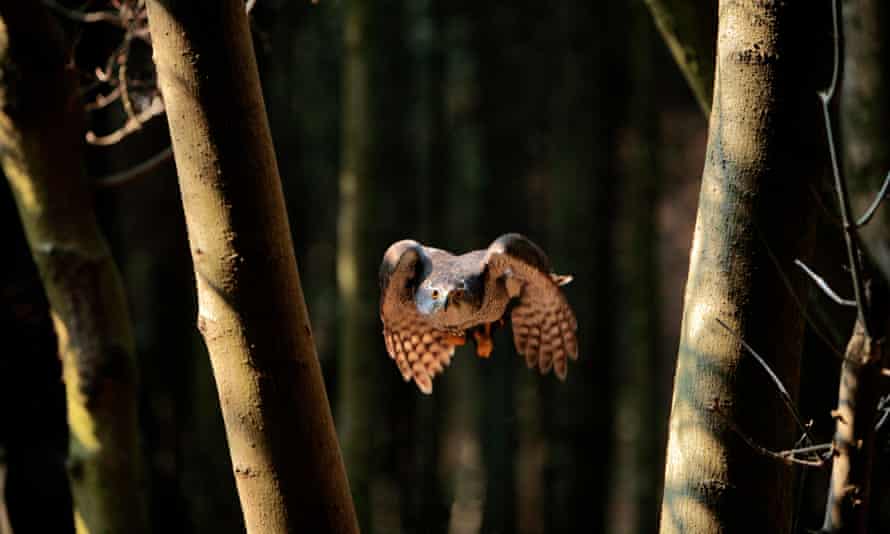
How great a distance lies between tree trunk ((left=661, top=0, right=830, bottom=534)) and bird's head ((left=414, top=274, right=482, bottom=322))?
0.48 meters

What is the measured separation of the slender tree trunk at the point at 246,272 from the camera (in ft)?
4.90

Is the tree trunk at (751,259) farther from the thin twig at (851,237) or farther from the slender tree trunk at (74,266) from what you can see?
the slender tree trunk at (74,266)

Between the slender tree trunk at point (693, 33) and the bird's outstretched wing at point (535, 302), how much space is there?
0.60 meters

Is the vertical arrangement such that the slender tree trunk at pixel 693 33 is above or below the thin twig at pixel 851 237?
above

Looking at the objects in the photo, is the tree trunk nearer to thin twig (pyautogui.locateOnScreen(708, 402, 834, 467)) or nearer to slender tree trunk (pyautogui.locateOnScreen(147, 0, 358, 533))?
thin twig (pyautogui.locateOnScreen(708, 402, 834, 467))

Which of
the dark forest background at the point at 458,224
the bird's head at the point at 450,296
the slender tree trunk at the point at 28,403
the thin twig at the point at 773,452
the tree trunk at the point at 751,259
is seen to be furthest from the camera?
the dark forest background at the point at 458,224

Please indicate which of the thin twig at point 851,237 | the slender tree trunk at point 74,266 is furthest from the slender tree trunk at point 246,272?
the slender tree trunk at point 74,266

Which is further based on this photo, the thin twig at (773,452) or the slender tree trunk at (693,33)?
the slender tree trunk at (693,33)

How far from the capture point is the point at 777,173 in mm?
1439

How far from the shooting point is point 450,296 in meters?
1.84

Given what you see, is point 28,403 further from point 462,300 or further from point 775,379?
point 775,379

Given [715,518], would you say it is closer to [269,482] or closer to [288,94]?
[269,482]

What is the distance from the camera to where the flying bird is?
6.14 feet

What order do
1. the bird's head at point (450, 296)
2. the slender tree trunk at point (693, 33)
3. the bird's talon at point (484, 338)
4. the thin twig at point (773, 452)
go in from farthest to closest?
1. the slender tree trunk at point (693, 33)
2. the bird's talon at point (484, 338)
3. the bird's head at point (450, 296)
4. the thin twig at point (773, 452)
